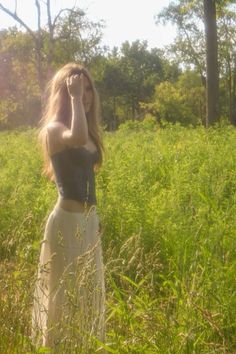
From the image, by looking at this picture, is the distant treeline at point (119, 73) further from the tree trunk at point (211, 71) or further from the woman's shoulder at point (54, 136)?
the woman's shoulder at point (54, 136)

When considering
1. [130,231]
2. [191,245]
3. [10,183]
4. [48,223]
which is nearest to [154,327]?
[48,223]

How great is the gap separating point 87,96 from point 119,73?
59.5 m

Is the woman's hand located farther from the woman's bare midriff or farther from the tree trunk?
the tree trunk

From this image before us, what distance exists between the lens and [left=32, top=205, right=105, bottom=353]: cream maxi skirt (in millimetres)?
2457

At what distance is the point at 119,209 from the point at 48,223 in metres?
2.27

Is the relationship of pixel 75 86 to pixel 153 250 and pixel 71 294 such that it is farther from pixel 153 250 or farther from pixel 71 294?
pixel 153 250

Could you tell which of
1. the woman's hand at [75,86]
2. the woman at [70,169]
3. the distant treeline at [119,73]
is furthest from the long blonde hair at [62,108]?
the distant treeline at [119,73]

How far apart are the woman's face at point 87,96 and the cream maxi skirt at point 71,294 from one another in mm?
657

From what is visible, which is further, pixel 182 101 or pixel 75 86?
pixel 182 101

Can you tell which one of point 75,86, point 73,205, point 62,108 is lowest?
point 73,205

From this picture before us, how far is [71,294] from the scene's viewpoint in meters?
2.40

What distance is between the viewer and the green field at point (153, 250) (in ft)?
9.17

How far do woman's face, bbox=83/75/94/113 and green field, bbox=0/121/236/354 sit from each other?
74cm

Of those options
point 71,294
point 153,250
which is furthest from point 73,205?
point 153,250
